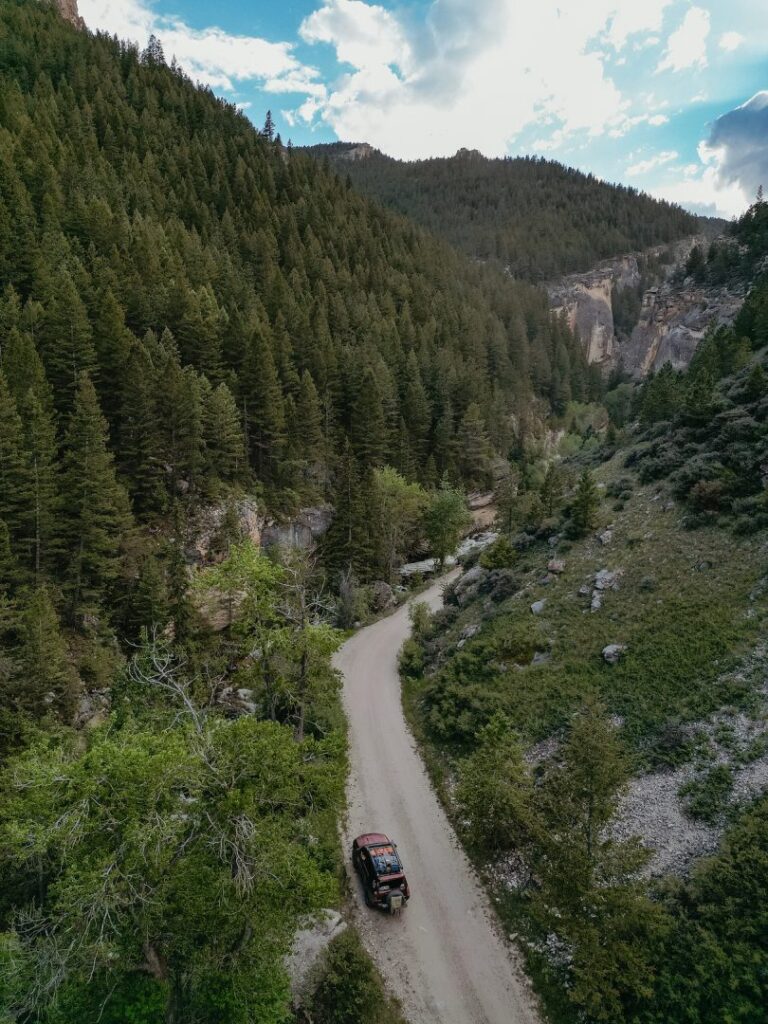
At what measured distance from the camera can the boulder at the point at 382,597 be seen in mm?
49281

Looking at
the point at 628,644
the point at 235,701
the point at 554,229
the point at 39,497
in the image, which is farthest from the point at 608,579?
the point at 554,229

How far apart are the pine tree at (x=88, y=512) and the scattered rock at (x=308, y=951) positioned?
23.9 metres

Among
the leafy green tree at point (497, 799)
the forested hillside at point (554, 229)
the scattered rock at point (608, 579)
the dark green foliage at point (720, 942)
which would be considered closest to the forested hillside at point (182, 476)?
the leafy green tree at point (497, 799)

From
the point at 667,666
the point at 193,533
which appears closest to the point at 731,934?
the point at 667,666

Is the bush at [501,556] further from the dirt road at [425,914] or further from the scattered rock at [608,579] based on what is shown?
the dirt road at [425,914]

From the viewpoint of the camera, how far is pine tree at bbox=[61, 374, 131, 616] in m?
33.5

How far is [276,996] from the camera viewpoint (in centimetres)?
1359

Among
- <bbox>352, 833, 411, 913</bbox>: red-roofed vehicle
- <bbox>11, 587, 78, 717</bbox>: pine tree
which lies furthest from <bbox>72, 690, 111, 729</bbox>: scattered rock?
<bbox>352, 833, 411, 913</bbox>: red-roofed vehicle

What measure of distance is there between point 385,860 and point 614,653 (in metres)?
13.5

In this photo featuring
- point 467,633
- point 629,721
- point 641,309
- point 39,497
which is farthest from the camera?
point 641,309

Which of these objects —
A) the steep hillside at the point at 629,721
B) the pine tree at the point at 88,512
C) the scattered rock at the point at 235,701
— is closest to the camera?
the steep hillside at the point at 629,721

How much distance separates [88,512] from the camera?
33.5 m

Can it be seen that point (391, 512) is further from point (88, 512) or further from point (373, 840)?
point (373, 840)

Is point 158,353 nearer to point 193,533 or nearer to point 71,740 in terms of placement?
point 193,533
